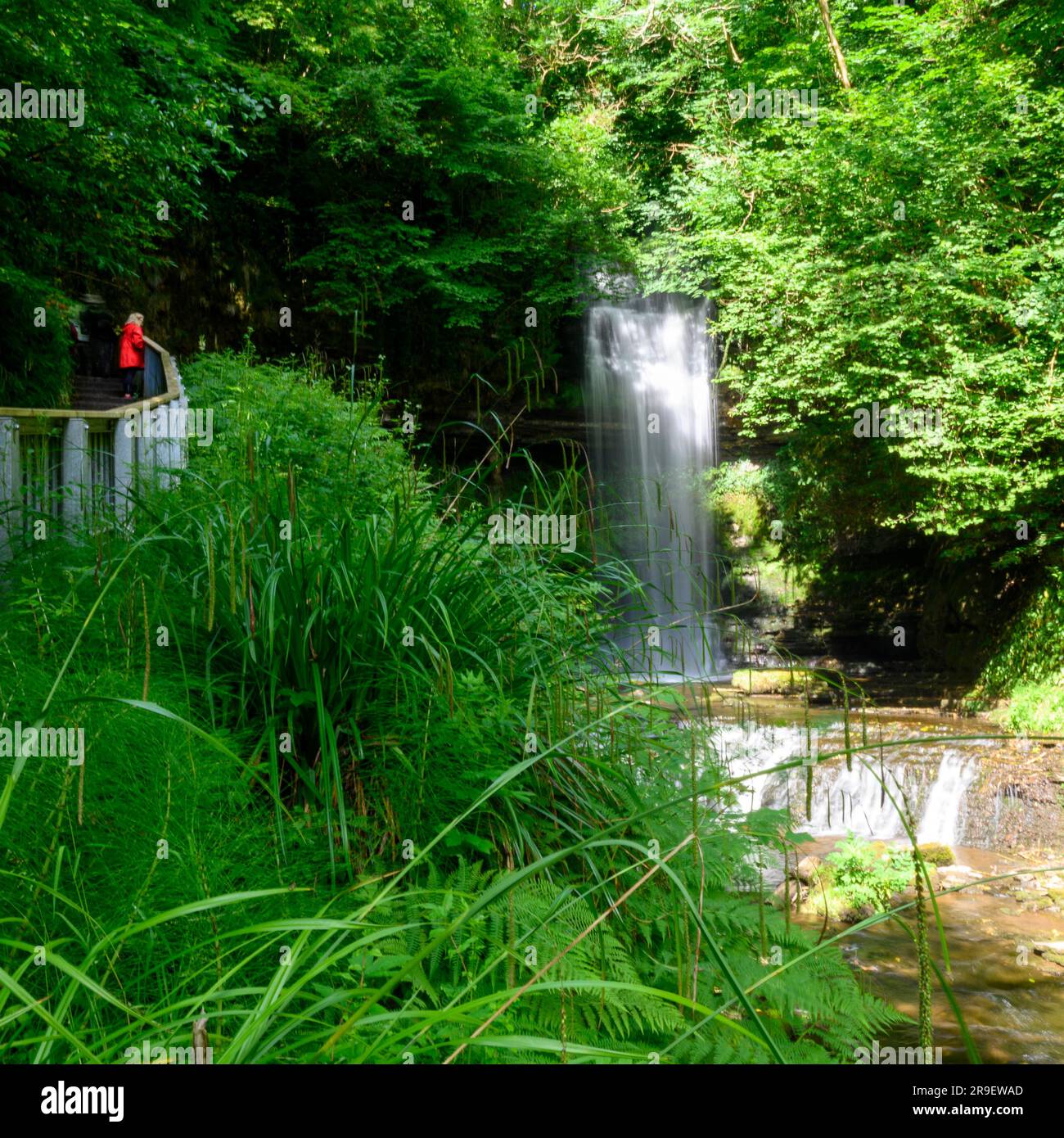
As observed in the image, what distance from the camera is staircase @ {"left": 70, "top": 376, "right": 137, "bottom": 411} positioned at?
475 inches

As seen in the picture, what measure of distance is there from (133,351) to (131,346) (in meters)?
0.07

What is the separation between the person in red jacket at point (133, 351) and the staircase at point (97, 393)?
0.77ft

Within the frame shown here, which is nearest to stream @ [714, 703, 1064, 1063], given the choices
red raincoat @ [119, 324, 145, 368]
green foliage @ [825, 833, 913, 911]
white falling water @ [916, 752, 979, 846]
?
white falling water @ [916, 752, 979, 846]

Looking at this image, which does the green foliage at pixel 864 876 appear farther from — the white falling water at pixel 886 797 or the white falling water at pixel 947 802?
the white falling water at pixel 947 802

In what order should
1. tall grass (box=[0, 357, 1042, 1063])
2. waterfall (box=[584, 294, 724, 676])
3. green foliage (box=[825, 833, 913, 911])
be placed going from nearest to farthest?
1. tall grass (box=[0, 357, 1042, 1063])
2. green foliage (box=[825, 833, 913, 911])
3. waterfall (box=[584, 294, 724, 676])

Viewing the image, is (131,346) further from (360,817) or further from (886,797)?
(360,817)

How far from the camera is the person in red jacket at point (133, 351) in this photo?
12.4m

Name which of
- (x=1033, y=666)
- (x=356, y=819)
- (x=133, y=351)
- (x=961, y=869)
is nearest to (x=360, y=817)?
(x=356, y=819)

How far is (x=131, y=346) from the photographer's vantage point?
12.5 meters

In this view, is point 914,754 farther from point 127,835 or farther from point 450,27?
point 450,27

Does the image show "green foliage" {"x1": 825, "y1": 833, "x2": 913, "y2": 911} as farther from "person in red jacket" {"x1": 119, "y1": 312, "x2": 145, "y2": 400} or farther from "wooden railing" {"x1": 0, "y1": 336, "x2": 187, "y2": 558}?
"person in red jacket" {"x1": 119, "y1": 312, "x2": 145, "y2": 400}

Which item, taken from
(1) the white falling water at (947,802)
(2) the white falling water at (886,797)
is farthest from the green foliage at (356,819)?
(1) the white falling water at (947,802)

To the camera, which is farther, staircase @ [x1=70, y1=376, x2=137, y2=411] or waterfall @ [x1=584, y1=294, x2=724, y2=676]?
waterfall @ [x1=584, y1=294, x2=724, y2=676]
